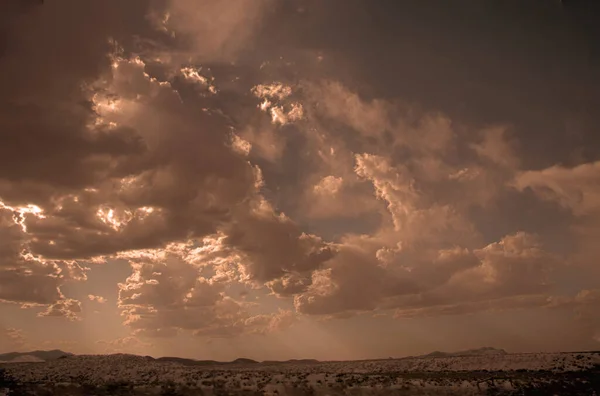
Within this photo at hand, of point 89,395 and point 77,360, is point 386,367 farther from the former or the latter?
point 77,360

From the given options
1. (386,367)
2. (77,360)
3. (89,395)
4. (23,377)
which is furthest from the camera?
(77,360)

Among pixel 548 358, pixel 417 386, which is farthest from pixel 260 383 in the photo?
pixel 548 358

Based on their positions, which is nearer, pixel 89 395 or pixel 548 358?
pixel 89 395

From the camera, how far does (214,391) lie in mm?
50500

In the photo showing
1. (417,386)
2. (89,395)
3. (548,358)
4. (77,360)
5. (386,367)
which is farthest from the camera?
(77,360)

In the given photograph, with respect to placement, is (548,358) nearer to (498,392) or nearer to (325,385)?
(498,392)

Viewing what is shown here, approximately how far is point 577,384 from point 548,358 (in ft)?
85.6

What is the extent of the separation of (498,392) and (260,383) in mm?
30915

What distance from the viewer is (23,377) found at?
67562mm

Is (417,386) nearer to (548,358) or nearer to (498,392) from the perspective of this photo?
(498,392)

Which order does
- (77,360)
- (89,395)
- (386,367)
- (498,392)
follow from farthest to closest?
(77,360)
(386,367)
(498,392)
(89,395)

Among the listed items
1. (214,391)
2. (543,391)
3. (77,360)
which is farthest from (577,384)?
(77,360)

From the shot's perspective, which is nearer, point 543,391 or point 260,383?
point 543,391

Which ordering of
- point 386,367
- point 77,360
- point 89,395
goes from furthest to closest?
point 77,360 → point 386,367 → point 89,395
